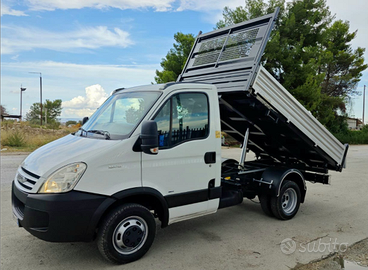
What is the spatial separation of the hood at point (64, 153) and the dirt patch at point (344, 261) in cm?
286

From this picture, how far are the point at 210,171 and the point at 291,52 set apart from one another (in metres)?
19.8

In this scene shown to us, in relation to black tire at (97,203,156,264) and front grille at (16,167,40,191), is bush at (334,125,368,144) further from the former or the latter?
front grille at (16,167,40,191)

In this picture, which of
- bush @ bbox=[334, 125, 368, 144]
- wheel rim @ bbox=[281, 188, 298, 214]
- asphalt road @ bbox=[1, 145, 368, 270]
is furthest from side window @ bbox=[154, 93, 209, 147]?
bush @ bbox=[334, 125, 368, 144]

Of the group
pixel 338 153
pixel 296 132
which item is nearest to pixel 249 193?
pixel 296 132

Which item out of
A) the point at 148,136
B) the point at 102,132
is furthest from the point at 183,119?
the point at 102,132

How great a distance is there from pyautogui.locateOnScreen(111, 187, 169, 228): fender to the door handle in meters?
0.89

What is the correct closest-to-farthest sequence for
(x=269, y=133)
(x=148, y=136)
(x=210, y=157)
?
(x=148, y=136) < (x=210, y=157) < (x=269, y=133)

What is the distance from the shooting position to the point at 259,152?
734 cm

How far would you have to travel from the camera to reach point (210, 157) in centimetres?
470

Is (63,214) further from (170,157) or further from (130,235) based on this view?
(170,157)

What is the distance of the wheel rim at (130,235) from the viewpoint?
153 inches

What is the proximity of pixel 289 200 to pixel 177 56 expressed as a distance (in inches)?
737

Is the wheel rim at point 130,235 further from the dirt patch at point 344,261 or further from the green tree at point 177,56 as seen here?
the green tree at point 177,56

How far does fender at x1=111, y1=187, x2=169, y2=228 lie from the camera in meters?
3.85
